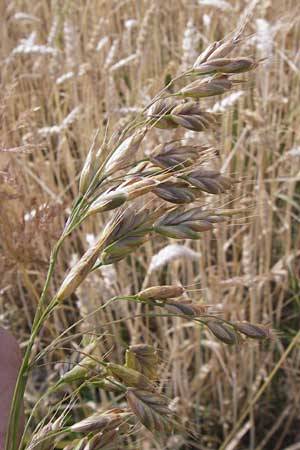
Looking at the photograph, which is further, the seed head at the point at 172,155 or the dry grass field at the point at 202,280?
the dry grass field at the point at 202,280

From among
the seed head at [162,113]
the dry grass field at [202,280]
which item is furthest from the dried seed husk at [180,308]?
the dry grass field at [202,280]

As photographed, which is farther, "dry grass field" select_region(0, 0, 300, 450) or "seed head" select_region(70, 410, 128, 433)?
"dry grass field" select_region(0, 0, 300, 450)

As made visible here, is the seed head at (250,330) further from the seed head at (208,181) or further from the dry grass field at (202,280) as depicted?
the dry grass field at (202,280)

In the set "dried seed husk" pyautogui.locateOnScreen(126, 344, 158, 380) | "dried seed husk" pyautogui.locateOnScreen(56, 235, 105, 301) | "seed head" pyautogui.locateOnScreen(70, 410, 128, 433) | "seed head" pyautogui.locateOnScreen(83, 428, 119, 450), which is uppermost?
"dried seed husk" pyautogui.locateOnScreen(56, 235, 105, 301)

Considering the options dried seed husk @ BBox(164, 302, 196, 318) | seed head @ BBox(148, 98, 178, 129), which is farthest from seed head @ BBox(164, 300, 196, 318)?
seed head @ BBox(148, 98, 178, 129)

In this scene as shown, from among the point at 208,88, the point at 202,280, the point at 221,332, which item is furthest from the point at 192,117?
the point at 202,280

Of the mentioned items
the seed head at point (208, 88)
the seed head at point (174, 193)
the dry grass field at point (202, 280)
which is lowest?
the dry grass field at point (202, 280)

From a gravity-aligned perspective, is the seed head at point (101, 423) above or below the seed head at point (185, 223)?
below

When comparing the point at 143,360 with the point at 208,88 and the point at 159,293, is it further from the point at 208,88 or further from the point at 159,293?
the point at 208,88

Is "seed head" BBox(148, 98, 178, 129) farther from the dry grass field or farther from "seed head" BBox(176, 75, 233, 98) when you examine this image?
the dry grass field

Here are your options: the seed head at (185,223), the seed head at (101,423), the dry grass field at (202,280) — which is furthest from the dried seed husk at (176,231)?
the dry grass field at (202,280)

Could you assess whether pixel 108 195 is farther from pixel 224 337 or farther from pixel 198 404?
pixel 198 404

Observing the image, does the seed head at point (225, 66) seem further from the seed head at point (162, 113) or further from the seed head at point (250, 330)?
the seed head at point (250, 330)

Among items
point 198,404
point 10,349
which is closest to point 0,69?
point 198,404
